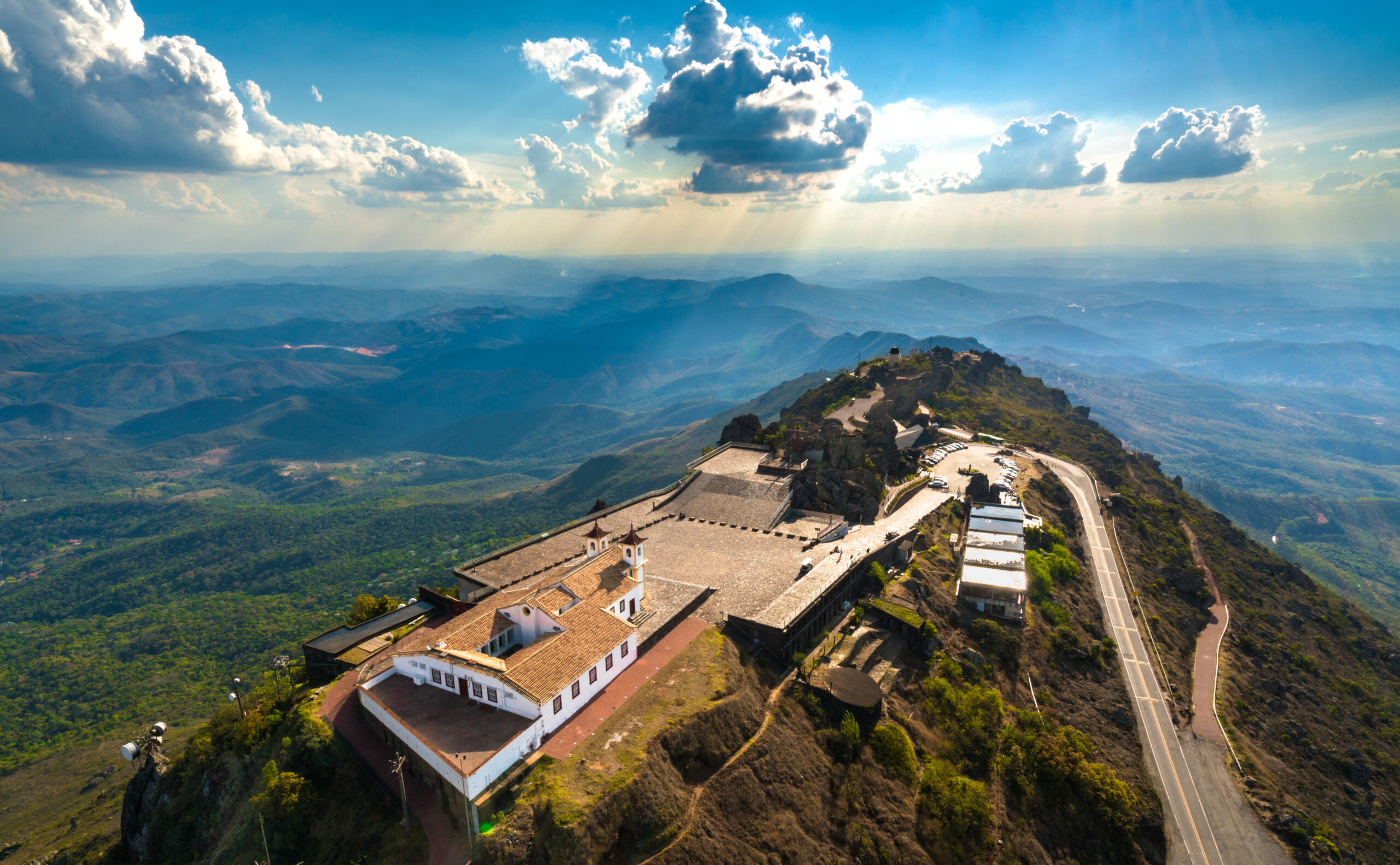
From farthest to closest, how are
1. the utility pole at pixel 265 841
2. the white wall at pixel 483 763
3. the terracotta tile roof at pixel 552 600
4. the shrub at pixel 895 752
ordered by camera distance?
the shrub at pixel 895 752 < the terracotta tile roof at pixel 552 600 < the utility pole at pixel 265 841 < the white wall at pixel 483 763

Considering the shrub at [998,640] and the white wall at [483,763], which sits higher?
the white wall at [483,763]

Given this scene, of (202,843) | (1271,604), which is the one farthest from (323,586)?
(1271,604)

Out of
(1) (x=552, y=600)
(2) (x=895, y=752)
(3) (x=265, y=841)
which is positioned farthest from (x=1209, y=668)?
(3) (x=265, y=841)

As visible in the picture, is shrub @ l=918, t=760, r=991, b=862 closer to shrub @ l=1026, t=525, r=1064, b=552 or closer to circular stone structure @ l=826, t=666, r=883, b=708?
circular stone structure @ l=826, t=666, r=883, b=708

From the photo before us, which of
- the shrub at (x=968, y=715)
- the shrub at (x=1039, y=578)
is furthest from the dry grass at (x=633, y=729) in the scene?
the shrub at (x=1039, y=578)

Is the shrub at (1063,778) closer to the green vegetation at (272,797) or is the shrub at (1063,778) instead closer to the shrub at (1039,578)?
the shrub at (1039,578)

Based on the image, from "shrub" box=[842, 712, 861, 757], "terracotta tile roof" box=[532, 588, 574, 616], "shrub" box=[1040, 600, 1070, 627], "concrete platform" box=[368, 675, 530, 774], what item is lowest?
"shrub" box=[1040, 600, 1070, 627]

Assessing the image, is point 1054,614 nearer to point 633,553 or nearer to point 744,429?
point 633,553

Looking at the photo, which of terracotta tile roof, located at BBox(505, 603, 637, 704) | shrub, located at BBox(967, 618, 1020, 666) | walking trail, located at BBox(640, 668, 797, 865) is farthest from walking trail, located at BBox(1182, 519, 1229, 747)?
terracotta tile roof, located at BBox(505, 603, 637, 704)
